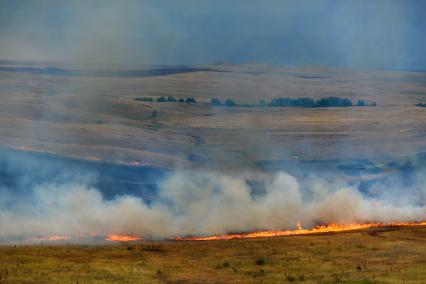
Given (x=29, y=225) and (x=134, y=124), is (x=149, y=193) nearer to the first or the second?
(x=29, y=225)

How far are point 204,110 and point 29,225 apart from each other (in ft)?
383

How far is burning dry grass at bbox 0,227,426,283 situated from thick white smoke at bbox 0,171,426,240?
7645mm

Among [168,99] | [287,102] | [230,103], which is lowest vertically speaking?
[230,103]

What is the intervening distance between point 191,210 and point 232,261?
21807mm

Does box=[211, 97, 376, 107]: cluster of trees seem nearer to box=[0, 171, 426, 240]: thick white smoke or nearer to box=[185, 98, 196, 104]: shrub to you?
box=[185, 98, 196, 104]: shrub

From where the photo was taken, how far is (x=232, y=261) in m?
46.5

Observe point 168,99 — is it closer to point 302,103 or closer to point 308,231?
point 302,103

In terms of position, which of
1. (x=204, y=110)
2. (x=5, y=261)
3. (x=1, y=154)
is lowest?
(x=5, y=261)

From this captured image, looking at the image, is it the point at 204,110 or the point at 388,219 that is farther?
the point at 204,110

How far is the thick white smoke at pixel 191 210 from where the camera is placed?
60531 mm

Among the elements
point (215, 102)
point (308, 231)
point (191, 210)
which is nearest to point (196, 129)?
point (215, 102)

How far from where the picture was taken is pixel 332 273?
42.7 metres

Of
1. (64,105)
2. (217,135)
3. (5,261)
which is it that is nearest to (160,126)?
(217,135)

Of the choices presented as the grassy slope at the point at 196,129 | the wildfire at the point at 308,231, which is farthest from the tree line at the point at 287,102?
the wildfire at the point at 308,231
